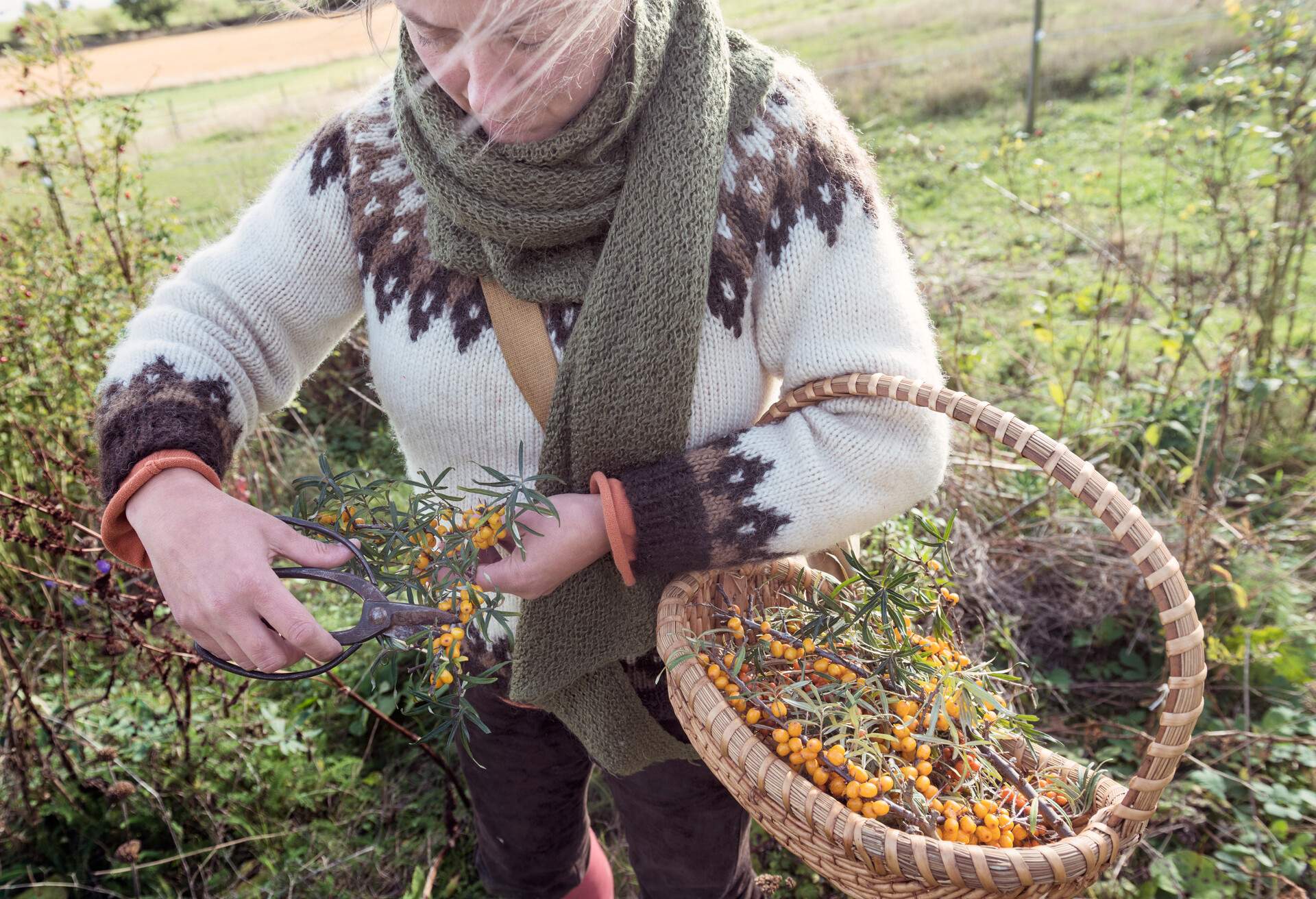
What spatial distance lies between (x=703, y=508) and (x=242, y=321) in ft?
2.33

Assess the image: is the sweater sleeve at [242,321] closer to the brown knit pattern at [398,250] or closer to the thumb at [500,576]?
the brown knit pattern at [398,250]

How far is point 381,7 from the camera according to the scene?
1031mm

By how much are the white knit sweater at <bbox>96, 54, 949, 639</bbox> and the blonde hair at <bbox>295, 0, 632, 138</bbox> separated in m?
0.21

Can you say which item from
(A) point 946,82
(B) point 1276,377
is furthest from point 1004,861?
(A) point 946,82

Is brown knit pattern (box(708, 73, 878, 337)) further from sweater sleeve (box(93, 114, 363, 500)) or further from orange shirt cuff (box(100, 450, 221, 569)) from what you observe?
orange shirt cuff (box(100, 450, 221, 569))

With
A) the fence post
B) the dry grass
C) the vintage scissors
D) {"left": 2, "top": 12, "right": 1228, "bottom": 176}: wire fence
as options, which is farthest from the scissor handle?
the fence post

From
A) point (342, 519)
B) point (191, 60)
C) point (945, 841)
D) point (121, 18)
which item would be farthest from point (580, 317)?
point (121, 18)

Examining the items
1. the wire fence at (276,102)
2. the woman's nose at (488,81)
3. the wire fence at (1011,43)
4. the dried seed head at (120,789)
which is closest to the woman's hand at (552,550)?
the woman's nose at (488,81)

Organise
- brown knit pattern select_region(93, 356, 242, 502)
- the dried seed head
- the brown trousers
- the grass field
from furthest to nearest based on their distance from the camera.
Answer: the grass field
the dried seed head
the brown trousers
brown knit pattern select_region(93, 356, 242, 502)

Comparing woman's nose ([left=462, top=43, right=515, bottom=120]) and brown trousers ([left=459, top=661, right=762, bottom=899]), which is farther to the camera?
brown trousers ([left=459, top=661, right=762, bottom=899])

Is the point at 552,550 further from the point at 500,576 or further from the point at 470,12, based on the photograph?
the point at 470,12

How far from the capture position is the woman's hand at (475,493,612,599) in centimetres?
107

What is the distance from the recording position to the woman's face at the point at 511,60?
932 millimetres

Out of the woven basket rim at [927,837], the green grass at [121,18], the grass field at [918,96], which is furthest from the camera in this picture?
the grass field at [918,96]
